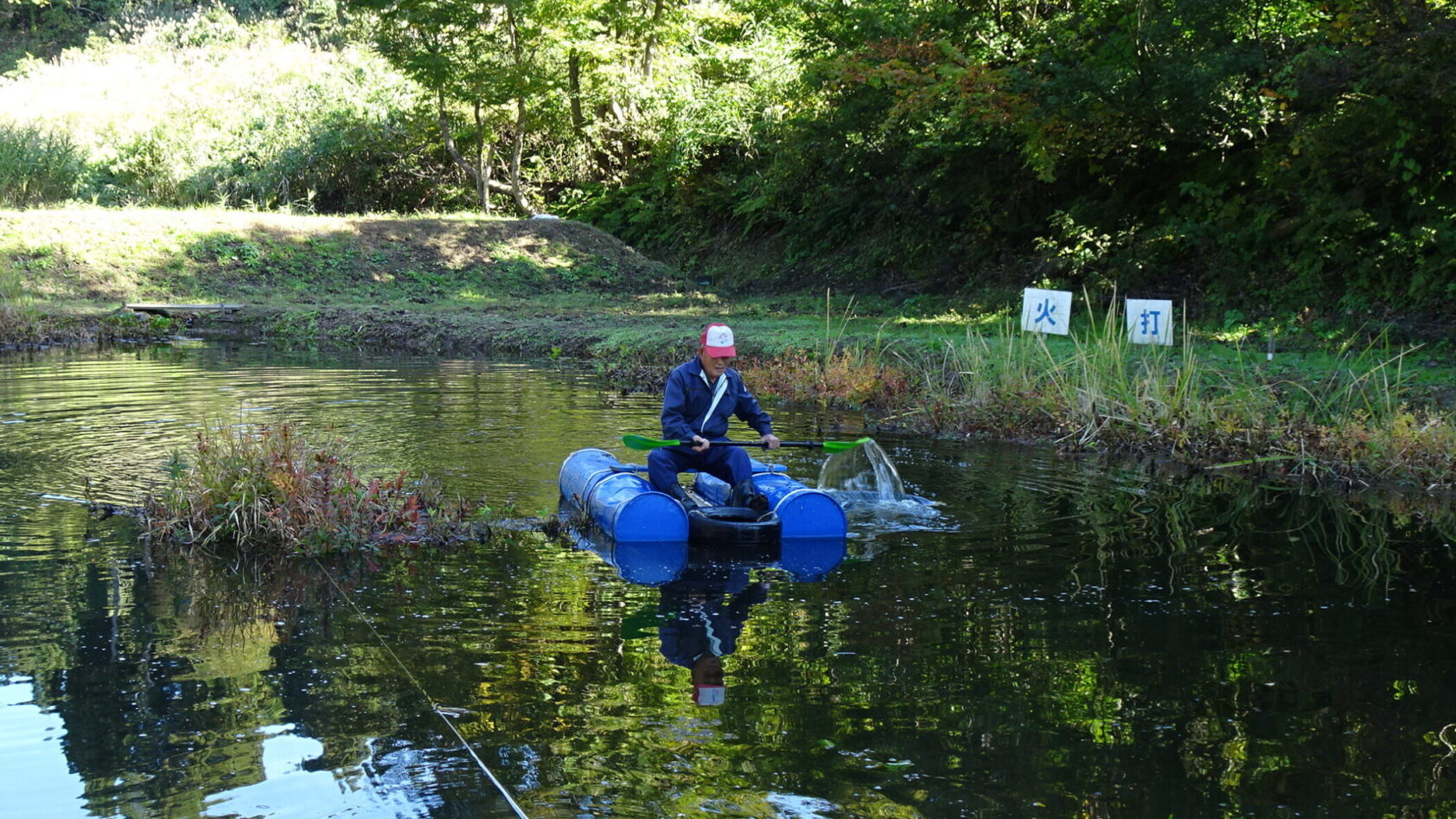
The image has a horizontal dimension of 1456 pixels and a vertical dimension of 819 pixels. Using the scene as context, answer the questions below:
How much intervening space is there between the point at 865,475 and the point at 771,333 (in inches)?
364

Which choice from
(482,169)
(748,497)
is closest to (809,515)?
(748,497)

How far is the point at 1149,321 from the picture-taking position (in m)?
13.7

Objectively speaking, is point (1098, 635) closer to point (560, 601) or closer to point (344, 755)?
point (560, 601)

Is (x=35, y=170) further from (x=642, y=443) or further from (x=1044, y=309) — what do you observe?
(x=642, y=443)

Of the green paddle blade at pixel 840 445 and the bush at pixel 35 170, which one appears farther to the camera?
the bush at pixel 35 170

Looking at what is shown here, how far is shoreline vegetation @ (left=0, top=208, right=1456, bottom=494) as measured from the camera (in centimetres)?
1184

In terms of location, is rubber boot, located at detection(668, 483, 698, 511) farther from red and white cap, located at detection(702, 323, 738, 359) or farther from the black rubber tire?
red and white cap, located at detection(702, 323, 738, 359)

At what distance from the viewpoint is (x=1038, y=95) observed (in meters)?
19.1

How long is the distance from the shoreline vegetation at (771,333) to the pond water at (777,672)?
6.27 feet

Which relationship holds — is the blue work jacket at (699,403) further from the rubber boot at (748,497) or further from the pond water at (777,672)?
the pond water at (777,672)

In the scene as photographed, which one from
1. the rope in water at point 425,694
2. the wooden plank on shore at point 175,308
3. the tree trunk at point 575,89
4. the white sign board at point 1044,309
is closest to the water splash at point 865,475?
the rope in water at point 425,694

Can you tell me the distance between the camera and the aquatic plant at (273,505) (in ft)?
26.7

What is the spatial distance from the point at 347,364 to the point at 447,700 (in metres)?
14.4

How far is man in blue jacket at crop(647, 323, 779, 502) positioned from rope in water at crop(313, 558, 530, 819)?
2478 millimetres
